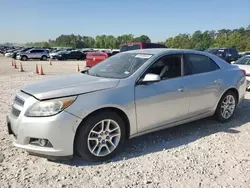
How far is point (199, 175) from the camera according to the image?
301cm

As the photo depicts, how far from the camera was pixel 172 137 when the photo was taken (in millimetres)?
4215

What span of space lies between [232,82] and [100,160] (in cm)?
323

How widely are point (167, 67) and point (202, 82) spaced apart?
79 cm

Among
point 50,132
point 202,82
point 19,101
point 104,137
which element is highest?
point 202,82

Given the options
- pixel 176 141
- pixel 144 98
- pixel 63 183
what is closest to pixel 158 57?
pixel 144 98

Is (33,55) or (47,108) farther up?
(33,55)

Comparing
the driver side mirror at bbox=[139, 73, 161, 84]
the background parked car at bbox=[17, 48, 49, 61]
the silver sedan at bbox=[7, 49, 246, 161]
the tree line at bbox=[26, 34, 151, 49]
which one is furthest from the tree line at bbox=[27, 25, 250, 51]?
the driver side mirror at bbox=[139, 73, 161, 84]

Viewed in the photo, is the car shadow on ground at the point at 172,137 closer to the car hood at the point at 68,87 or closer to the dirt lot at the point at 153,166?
the dirt lot at the point at 153,166

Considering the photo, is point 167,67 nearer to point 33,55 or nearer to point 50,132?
point 50,132

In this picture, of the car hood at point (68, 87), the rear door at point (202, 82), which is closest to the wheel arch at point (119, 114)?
the car hood at point (68, 87)

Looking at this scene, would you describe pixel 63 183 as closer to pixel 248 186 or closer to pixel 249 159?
pixel 248 186

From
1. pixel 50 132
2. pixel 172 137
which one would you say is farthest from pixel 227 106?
pixel 50 132

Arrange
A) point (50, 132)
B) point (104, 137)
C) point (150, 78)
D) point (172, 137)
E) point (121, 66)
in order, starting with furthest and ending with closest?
point (172, 137) → point (121, 66) → point (150, 78) → point (104, 137) → point (50, 132)

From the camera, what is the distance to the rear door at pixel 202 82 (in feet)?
13.9
